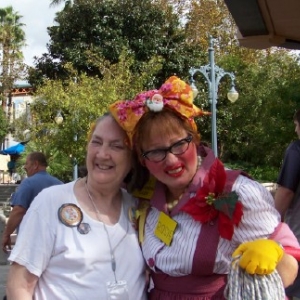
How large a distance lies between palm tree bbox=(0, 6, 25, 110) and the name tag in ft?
106

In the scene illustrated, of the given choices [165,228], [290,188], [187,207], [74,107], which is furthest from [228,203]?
[74,107]

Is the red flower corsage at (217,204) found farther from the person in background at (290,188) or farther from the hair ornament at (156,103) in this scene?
the person in background at (290,188)

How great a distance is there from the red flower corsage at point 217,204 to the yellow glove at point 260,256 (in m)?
0.14

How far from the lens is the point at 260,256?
5.92ft

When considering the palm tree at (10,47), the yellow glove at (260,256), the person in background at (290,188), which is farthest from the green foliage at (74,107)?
the palm tree at (10,47)

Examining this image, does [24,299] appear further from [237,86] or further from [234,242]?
[237,86]

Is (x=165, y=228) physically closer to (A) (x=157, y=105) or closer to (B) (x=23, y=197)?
(A) (x=157, y=105)

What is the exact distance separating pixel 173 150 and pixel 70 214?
452 mm

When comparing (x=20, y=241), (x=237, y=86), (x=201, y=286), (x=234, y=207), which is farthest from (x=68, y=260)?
(x=237, y=86)

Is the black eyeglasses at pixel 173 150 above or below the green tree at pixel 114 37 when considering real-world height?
below

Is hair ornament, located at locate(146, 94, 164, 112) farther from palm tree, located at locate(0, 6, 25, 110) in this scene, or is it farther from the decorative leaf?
palm tree, located at locate(0, 6, 25, 110)

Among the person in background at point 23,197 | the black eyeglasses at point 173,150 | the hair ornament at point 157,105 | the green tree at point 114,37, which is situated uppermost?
the green tree at point 114,37

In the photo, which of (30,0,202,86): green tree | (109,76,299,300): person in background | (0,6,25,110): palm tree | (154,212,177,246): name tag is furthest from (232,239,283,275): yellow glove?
(0,6,25,110): palm tree

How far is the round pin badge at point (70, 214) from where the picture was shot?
209cm
